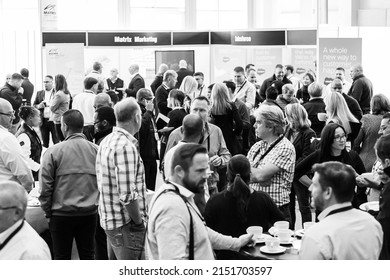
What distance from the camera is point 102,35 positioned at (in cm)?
1288

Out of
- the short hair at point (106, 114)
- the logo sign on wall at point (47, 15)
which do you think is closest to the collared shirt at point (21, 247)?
the short hair at point (106, 114)

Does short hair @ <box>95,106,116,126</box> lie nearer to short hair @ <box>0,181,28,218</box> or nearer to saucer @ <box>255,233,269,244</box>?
saucer @ <box>255,233,269,244</box>

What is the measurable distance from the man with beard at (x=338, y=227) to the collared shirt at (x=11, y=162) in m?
2.49

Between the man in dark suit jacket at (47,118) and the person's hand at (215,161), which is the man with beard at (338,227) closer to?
the person's hand at (215,161)

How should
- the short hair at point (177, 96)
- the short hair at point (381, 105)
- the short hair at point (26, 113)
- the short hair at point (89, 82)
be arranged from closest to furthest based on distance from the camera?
the short hair at point (26, 113)
the short hair at point (381, 105)
the short hair at point (177, 96)
the short hair at point (89, 82)

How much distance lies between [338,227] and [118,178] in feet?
5.82

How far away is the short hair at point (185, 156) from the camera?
3.06m

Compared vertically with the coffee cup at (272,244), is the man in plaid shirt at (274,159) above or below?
above

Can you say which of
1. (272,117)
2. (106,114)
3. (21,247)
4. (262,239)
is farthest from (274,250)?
(106,114)

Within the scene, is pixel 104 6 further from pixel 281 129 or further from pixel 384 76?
pixel 281 129

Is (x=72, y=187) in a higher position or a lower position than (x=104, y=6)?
lower

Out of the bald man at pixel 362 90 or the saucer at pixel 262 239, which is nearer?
the saucer at pixel 262 239

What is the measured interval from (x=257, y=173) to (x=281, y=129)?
1.32 ft
